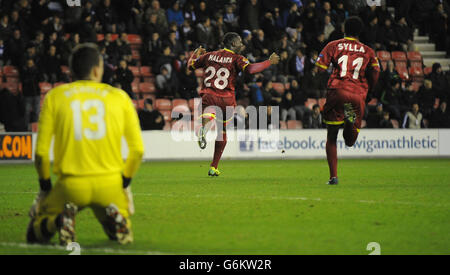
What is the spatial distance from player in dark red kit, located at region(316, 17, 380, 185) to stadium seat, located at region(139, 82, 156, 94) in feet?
39.4

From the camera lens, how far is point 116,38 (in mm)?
22672

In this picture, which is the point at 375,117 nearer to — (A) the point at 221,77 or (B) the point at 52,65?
(B) the point at 52,65

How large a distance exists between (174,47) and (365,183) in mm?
11913

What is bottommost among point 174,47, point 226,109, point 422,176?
point 422,176

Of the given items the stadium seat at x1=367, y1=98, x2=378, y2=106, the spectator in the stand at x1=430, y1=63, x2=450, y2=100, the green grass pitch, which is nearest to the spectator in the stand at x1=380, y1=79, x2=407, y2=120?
the stadium seat at x1=367, y1=98, x2=378, y2=106

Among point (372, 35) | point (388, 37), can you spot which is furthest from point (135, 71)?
point (388, 37)

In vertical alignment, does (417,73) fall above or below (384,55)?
below

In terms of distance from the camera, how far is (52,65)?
847 inches

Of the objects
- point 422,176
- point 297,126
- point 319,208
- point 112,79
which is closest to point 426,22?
point 297,126

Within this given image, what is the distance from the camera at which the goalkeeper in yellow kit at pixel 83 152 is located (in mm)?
6020

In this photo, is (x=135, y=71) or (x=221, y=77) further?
(x=135, y=71)

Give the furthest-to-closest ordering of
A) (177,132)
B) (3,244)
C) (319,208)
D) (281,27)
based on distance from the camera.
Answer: (281,27), (177,132), (319,208), (3,244)

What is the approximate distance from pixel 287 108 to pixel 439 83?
17.3 ft
